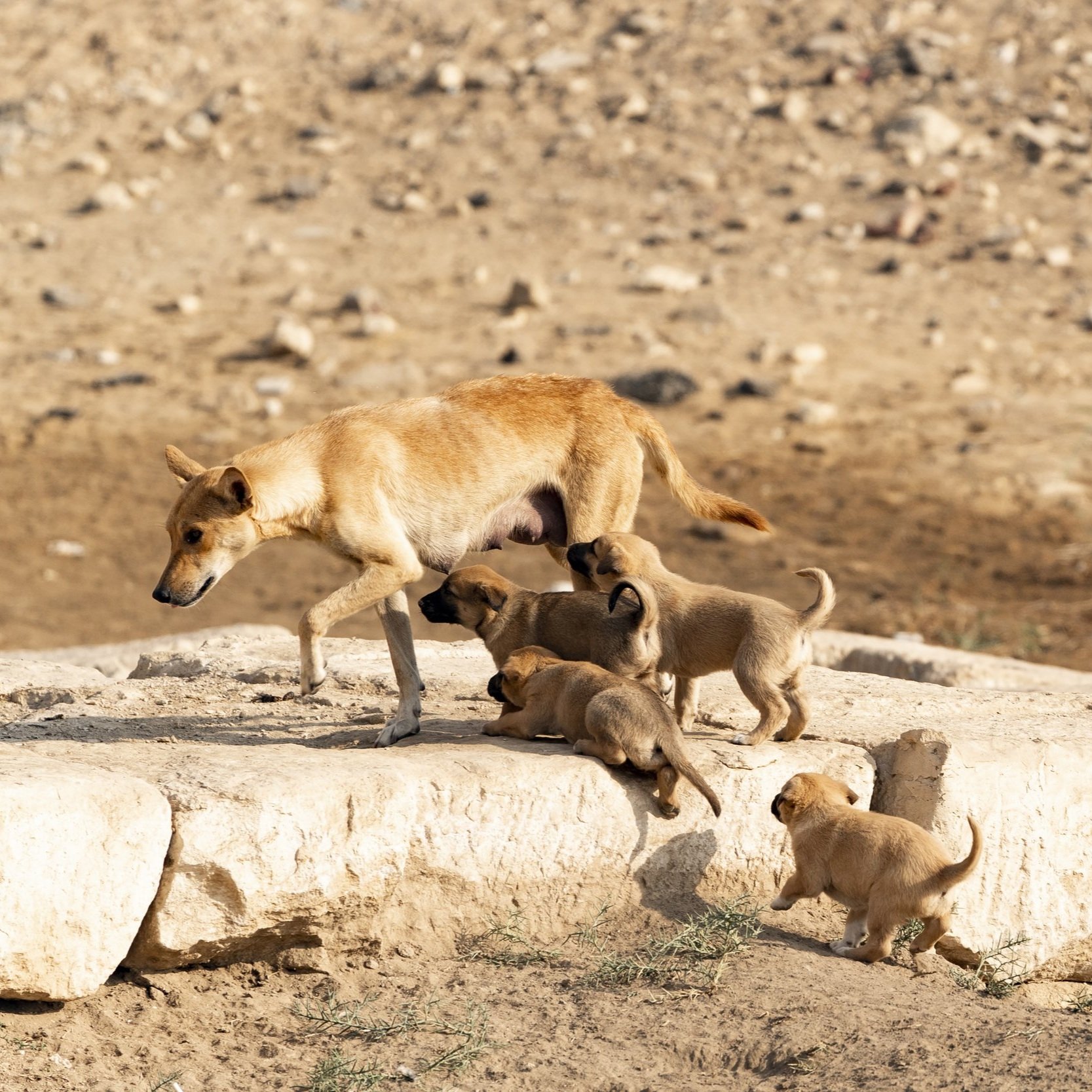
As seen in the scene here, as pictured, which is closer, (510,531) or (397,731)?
(397,731)

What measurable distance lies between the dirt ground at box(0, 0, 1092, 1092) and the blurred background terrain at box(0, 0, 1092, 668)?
45 mm

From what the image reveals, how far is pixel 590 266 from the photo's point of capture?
17.8 metres

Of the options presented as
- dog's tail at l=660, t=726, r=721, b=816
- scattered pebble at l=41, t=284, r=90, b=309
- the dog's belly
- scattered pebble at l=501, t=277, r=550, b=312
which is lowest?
scattered pebble at l=41, t=284, r=90, b=309

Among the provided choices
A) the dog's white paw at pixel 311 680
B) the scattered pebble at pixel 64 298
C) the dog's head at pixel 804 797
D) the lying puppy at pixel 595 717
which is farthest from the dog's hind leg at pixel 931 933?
the scattered pebble at pixel 64 298

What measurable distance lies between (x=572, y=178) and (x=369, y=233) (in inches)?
98.5

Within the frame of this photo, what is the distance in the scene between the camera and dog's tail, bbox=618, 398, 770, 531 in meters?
7.22

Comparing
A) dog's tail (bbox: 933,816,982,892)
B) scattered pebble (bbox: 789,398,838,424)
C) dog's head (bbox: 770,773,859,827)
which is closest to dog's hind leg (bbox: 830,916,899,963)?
dog's tail (bbox: 933,816,982,892)

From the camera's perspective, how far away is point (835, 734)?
21.6ft

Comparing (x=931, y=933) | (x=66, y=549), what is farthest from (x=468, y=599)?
(x=66, y=549)

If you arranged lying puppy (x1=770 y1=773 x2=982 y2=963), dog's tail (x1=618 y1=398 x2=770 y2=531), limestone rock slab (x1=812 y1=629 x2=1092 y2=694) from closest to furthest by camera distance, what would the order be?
lying puppy (x1=770 y1=773 x2=982 y2=963) < dog's tail (x1=618 y1=398 x2=770 y2=531) < limestone rock slab (x1=812 y1=629 x2=1092 y2=694)

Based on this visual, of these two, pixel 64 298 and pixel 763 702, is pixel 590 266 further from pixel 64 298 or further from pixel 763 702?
pixel 763 702

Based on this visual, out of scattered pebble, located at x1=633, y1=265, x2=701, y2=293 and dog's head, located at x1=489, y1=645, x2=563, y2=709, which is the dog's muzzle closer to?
dog's head, located at x1=489, y1=645, x2=563, y2=709

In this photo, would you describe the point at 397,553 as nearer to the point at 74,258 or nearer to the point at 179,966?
the point at 179,966

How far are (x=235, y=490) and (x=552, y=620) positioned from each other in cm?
134
